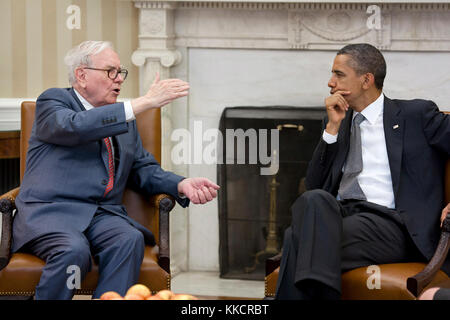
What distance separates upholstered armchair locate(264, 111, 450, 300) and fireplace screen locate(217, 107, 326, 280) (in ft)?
5.14

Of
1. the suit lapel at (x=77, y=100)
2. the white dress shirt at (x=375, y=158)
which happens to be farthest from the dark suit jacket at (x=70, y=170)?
the white dress shirt at (x=375, y=158)

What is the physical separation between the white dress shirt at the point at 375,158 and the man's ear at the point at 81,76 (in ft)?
3.12

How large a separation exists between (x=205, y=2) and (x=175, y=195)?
154 centimetres

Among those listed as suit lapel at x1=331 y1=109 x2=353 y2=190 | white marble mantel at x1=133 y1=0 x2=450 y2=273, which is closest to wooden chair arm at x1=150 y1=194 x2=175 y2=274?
suit lapel at x1=331 y1=109 x2=353 y2=190

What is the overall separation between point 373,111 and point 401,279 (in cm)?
71

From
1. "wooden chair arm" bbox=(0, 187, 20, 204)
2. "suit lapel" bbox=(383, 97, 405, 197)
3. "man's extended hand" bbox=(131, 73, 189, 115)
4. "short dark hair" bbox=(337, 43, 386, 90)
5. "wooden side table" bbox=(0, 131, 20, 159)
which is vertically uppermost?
"short dark hair" bbox=(337, 43, 386, 90)

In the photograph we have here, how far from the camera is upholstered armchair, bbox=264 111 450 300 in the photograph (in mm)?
2354

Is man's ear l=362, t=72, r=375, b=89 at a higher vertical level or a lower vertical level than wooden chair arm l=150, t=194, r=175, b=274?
higher

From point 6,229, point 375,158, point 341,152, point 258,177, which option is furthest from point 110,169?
point 258,177

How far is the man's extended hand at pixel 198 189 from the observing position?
272 cm

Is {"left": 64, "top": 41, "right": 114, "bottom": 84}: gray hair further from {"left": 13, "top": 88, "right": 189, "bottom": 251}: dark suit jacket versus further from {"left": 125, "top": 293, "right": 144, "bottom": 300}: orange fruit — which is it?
{"left": 125, "top": 293, "right": 144, "bottom": 300}: orange fruit

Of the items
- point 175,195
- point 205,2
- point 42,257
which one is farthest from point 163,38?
point 42,257

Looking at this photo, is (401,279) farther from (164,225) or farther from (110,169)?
(110,169)

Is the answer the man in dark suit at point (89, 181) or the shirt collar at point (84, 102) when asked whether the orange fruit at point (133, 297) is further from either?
the shirt collar at point (84, 102)
